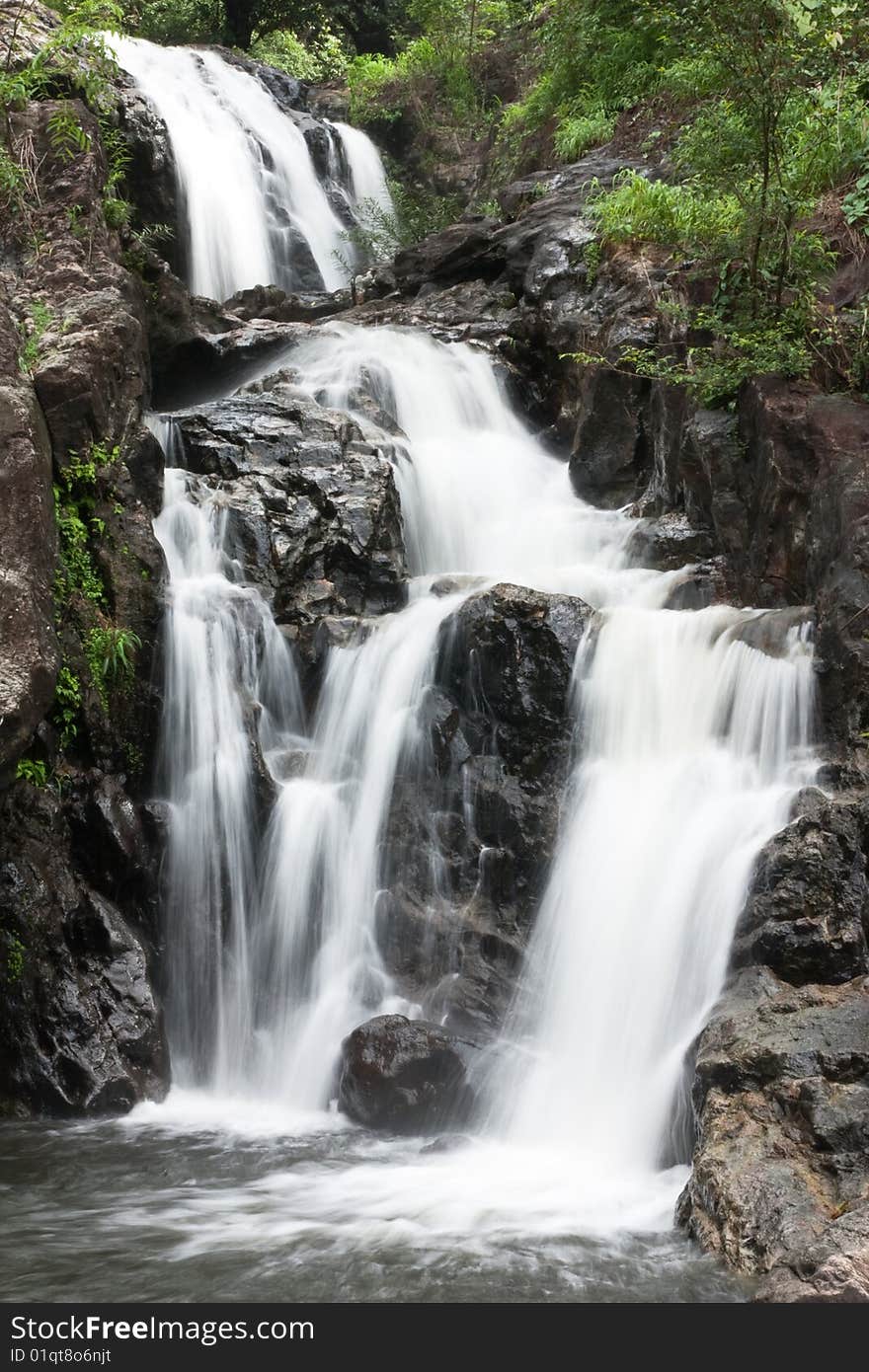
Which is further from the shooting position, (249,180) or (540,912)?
(249,180)

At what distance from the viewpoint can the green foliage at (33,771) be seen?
7272 mm

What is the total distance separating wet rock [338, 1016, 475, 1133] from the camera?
6531 millimetres

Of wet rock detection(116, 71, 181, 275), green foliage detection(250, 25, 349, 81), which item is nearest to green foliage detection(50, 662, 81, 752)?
wet rock detection(116, 71, 181, 275)

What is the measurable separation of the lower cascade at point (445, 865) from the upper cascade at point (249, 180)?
767cm

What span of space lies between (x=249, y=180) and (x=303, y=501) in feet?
34.4

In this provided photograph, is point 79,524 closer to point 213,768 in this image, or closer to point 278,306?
point 213,768

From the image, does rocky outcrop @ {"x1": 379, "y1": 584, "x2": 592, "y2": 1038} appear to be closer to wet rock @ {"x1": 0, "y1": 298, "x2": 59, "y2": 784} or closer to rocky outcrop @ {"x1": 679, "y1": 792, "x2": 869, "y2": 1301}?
rocky outcrop @ {"x1": 679, "y1": 792, "x2": 869, "y2": 1301}

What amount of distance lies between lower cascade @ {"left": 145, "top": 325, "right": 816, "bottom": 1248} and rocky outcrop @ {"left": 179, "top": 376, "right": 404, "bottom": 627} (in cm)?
30

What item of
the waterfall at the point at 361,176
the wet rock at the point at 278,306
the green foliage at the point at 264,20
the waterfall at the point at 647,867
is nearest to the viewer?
the waterfall at the point at 647,867

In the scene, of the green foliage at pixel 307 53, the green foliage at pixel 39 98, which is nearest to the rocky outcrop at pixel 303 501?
the green foliage at pixel 39 98

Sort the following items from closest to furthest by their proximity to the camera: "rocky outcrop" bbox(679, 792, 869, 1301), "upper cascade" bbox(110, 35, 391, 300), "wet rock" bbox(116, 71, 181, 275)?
1. "rocky outcrop" bbox(679, 792, 869, 1301)
2. "wet rock" bbox(116, 71, 181, 275)
3. "upper cascade" bbox(110, 35, 391, 300)

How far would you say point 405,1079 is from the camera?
6598 mm

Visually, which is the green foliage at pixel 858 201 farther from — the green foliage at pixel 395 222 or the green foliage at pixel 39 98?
the green foliage at pixel 395 222

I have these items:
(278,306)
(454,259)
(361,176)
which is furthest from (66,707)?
(361,176)
